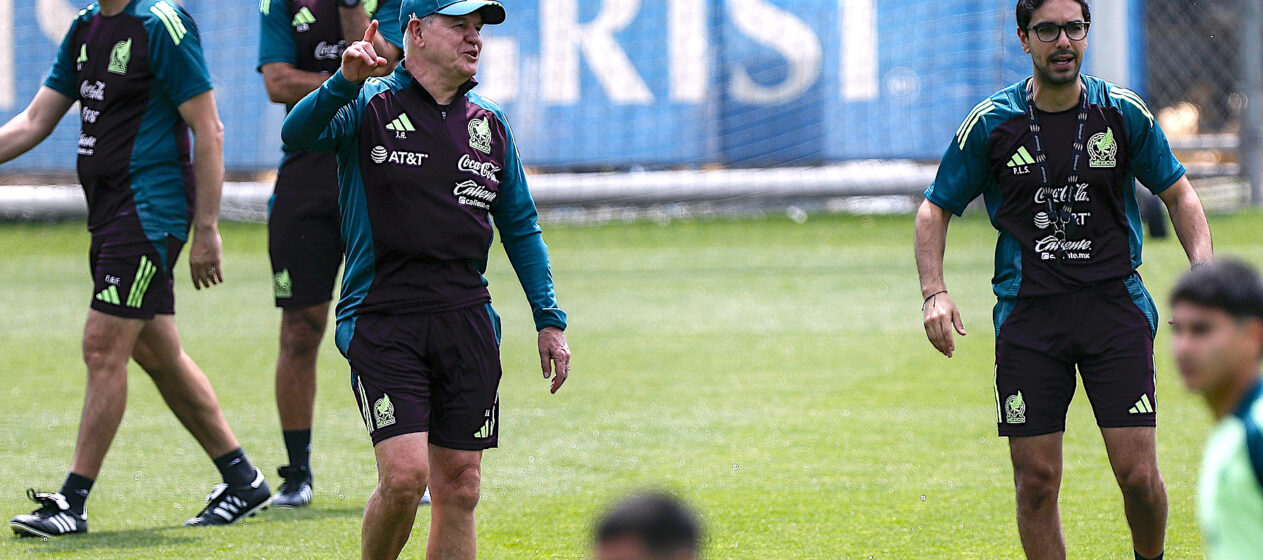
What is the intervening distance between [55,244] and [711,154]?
Answer: 7727mm

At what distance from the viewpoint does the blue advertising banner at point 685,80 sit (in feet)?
61.6

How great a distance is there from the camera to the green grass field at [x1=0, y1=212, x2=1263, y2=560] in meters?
5.83

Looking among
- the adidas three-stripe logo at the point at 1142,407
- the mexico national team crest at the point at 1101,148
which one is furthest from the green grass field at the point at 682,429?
the mexico national team crest at the point at 1101,148

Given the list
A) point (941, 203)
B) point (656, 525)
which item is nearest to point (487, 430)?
point (941, 203)

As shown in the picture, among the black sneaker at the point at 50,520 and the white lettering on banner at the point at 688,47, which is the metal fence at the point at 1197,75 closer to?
the white lettering on banner at the point at 688,47

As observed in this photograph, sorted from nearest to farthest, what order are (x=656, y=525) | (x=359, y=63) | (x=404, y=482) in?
(x=656, y=525)
(x=359, y=63)
(x=404, y=482)

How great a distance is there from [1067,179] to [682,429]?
3559 millimetres

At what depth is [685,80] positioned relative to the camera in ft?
62.5

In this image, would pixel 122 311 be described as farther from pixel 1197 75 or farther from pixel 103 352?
pixel 1197 75

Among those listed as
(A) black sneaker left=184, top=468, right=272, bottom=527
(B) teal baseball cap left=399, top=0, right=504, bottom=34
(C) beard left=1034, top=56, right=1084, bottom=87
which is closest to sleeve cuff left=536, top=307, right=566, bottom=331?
(B) teal baseball cap left=399, top=0, right=504, bottom=34

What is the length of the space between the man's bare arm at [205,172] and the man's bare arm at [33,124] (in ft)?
1.86

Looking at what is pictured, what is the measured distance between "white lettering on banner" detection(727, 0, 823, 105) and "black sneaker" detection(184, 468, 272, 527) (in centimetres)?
1356


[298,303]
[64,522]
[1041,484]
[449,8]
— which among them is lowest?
[64,522]

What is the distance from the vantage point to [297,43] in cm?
641
